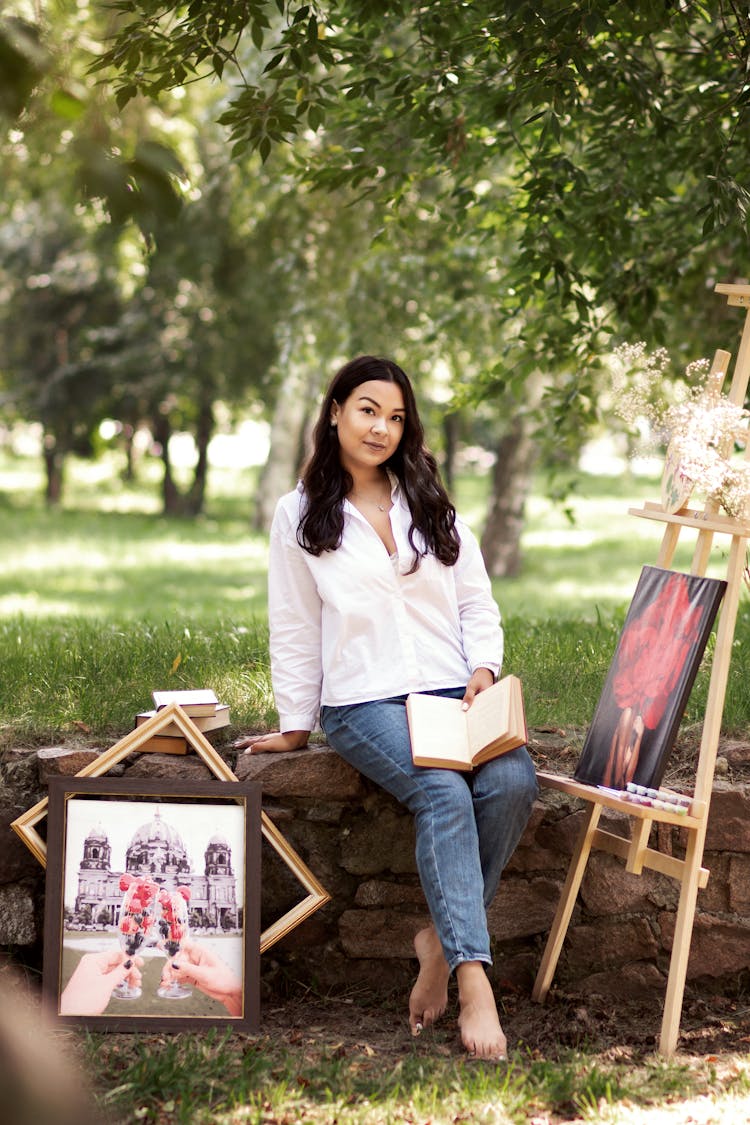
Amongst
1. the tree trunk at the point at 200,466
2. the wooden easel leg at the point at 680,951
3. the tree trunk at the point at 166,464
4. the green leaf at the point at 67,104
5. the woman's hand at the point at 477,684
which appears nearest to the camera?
the green leaf at the point at 67,104

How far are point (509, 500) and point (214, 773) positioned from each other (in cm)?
982

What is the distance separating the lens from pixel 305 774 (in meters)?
3.65

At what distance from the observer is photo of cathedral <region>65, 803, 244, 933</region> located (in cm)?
333

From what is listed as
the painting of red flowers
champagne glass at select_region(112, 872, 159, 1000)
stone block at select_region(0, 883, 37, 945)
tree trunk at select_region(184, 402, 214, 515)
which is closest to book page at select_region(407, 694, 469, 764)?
the painting of red flowers

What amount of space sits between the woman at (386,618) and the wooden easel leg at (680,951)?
1.48 feet

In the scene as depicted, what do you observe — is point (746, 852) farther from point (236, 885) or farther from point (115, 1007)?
point (115, 1007)

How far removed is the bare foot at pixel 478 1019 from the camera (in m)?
3.04

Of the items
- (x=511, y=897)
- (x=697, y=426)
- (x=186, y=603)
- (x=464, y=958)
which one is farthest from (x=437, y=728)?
(x=186, y=603)

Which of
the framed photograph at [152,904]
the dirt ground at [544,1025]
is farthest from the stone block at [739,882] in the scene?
the framed photograph at [152,904]

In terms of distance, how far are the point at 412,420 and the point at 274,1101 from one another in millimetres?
1990

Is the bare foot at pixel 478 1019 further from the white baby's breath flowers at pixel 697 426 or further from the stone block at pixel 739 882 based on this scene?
the white baby's breath flowers at pixel 697 426

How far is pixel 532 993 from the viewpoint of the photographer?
3631 millimetres

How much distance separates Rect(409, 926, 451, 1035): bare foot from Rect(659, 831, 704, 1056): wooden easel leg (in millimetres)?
592

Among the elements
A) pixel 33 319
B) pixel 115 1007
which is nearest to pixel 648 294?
pixel 115 1007
